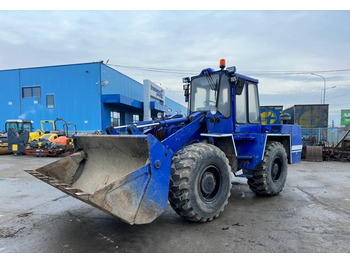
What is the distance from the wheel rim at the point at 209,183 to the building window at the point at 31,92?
2375 cm

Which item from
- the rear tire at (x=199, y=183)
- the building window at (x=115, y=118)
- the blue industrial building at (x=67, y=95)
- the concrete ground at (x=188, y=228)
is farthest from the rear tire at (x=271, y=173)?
the building window at (x=115, y=118)

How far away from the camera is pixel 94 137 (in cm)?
Result: 437

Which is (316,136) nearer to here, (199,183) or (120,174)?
(199,183)

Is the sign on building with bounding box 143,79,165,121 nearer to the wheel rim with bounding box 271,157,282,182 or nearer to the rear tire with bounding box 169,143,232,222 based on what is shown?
the wheel rim with bounding box 271,157,282,182

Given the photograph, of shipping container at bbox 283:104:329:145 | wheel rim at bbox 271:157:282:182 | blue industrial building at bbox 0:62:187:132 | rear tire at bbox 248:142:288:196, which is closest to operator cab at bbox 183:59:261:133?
rear tire at bbox 248:142:288:196

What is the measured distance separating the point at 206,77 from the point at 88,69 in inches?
738

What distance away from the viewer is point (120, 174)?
412cm

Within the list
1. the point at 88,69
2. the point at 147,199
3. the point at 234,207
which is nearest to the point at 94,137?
the point at 147,199

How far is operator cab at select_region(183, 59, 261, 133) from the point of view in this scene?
500 centimetres

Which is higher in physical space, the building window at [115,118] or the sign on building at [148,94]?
the sign on building at [148,94]

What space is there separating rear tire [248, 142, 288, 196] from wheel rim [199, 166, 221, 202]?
1.53 meters

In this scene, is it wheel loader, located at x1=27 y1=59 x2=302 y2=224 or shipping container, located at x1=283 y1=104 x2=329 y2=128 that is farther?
shipping container, located at x1=283 y1=104 x2=329 y2=128

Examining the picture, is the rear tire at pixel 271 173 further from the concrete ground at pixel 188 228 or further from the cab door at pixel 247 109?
the cab door at pixel 247 109

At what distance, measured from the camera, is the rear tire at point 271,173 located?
5.35 metres
